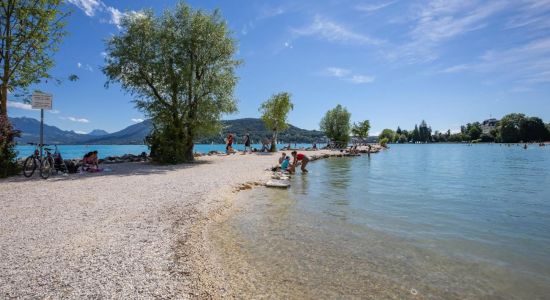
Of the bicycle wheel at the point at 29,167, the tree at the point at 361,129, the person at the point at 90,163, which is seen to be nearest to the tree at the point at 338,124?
the tree at the point at 361,129

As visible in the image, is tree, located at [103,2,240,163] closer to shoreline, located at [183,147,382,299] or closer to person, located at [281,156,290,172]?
person, located at [281,156,290,172]

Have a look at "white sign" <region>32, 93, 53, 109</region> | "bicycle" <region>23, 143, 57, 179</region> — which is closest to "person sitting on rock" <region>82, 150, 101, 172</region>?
"bicycle" <region>23, 143, 57, 179</region>

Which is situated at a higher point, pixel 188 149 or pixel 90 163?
pixel 188 149

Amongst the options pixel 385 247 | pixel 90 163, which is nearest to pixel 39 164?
pixel 90 163

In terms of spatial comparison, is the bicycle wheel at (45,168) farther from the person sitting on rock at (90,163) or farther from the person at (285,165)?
the person at (285,165)

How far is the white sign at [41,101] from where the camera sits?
1766cm

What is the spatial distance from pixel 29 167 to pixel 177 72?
14.3m

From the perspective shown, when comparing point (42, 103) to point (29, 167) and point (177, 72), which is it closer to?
point (29, 167)

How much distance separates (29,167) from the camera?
56.8ft

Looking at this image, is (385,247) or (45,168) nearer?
(385,247)

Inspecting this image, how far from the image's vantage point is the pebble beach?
5074 mm

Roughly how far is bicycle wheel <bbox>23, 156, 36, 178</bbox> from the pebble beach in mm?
4060

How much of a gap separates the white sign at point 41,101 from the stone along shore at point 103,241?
583 centimetres

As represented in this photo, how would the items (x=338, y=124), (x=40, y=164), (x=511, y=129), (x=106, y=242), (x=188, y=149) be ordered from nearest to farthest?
1. (x=106, y=242)
2. (x=40, y=164)
3. (x=188, y=149)
4. (x=338, y=124)
5. (x=511, y=129)
